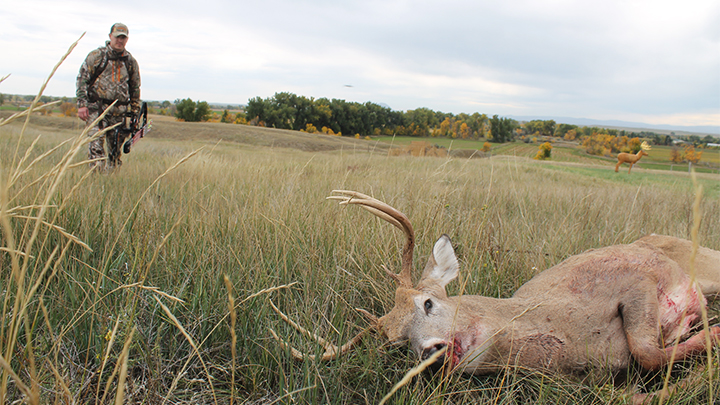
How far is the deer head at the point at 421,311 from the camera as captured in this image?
1513 mm

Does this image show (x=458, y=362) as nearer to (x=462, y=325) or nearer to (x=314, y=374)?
(x=462, y=325)

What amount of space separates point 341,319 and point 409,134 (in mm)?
63325

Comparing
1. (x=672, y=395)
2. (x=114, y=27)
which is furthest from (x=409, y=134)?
(x=672, y=395)

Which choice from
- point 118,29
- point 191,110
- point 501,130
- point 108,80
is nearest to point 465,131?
point 501,130

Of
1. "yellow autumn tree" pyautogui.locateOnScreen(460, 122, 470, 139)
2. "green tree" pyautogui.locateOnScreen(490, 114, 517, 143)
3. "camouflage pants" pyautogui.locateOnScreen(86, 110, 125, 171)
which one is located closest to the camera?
"camouflage pants" pyautogui.locateOnScreen(86, 110, 125, 171)

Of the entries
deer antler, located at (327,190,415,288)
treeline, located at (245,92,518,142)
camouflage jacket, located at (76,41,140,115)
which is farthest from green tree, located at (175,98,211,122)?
deer antler, located at (327,190,415,288)

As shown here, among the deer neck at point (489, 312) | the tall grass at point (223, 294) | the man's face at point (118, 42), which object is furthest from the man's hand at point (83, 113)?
the deer neck at point (489, 312)

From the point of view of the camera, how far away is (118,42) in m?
5.66

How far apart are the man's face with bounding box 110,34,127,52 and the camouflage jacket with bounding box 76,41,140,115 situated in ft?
0.37

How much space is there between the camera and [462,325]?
5.10ft

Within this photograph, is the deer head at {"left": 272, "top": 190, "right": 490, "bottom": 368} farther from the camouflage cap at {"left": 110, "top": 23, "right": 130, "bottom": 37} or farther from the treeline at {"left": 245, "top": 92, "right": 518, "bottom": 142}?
the treeline at {"left": 245, "top": 92, "right": 518, "bottom": 142}

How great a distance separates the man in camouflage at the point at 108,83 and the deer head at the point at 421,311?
528cm

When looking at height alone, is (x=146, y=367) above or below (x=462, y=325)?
below

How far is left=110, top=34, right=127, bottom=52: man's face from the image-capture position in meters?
5.60
